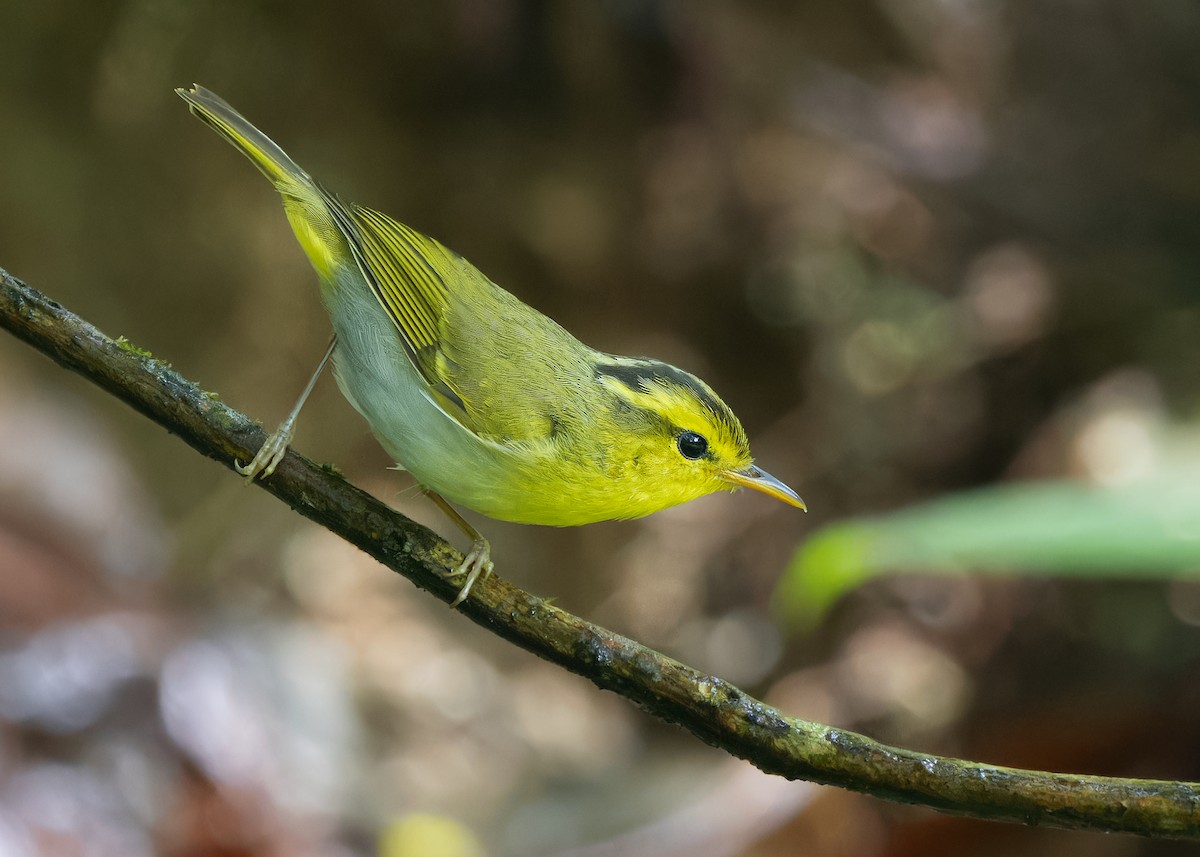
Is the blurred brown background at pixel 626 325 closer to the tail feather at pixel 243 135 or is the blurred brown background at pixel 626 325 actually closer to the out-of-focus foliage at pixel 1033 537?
the tail feather at pixel 243 135

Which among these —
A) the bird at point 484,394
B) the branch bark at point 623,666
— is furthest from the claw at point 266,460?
the bird at point 484,394

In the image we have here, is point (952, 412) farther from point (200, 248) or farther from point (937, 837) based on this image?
point (200, 248)

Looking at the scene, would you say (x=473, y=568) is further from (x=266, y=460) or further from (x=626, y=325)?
(x=626, y=325)

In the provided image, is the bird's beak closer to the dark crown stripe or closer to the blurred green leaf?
the dark crown stripe

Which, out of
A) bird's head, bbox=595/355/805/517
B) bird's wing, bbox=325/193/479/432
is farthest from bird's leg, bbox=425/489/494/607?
bird's head, bbox=595/355/805/517

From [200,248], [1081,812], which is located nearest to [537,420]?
[1081,812]
